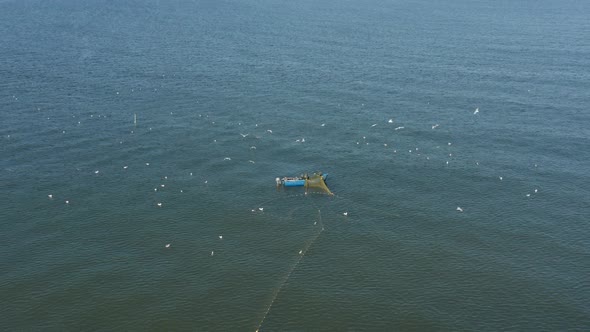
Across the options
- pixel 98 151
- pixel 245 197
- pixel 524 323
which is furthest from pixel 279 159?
pixel 524 323

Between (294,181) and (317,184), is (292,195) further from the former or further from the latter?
(317,184)

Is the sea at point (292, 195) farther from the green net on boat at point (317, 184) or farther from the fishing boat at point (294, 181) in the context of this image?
the fishing boat at point (294, 181)

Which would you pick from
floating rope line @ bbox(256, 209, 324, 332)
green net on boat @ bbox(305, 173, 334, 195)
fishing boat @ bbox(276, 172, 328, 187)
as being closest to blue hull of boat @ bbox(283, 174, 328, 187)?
fishing boat @ bbox(276, 172, 328, 187)

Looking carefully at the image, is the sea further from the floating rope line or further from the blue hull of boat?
the blue hull of boat

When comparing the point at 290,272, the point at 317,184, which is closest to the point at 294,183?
the point at 317,184

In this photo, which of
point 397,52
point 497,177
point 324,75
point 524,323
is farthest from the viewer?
point 397,52

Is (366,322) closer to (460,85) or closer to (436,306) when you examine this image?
(436,306)
